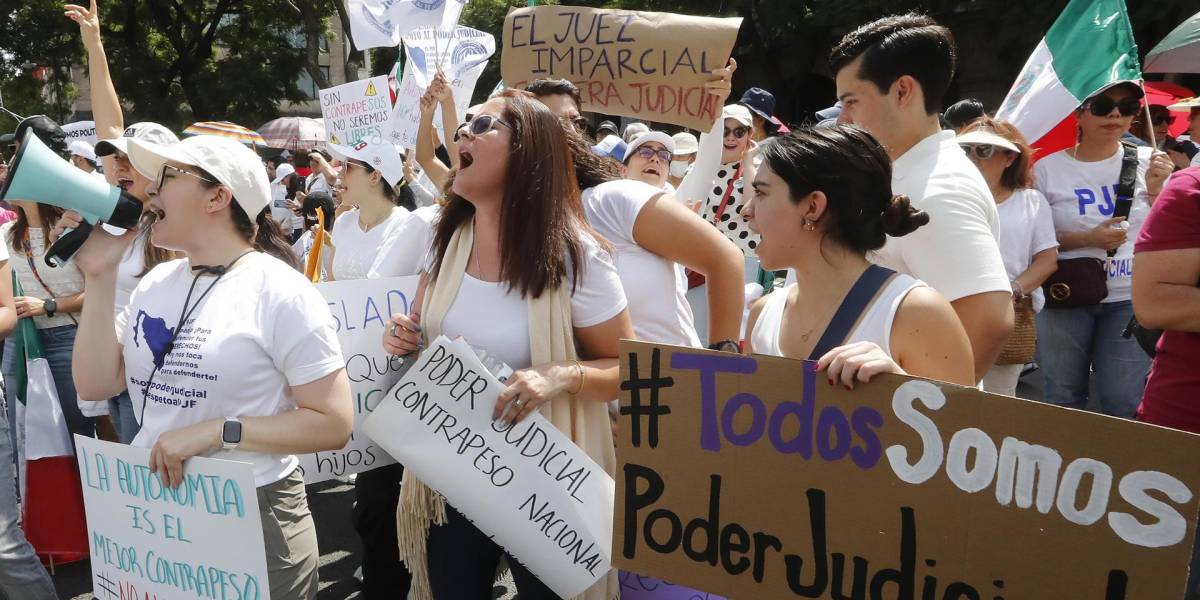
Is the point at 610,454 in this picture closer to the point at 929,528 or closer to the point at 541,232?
the point at 541,232

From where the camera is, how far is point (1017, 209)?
4355mm

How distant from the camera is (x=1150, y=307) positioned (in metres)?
2.47

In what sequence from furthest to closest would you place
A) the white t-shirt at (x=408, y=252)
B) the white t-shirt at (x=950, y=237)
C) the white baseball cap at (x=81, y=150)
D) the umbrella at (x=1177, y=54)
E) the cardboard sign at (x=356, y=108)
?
the umbrella at (x=1177, y=54) < the cardboard sign at (x=356, y=108) < the white baseball cap at (x=81, y=150) < the white t-shirt at (x=408, y=252) < the white t-shirt at (x=950, y=237)

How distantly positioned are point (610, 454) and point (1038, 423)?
1246 millimetres

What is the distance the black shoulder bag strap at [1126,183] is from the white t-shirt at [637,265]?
112 inches

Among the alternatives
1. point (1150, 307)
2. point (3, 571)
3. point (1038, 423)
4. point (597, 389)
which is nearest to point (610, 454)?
point (597, 389)

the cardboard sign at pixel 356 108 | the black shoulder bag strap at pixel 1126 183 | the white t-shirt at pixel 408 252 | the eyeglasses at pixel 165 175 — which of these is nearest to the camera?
the eyeglasses at pixel 165 175

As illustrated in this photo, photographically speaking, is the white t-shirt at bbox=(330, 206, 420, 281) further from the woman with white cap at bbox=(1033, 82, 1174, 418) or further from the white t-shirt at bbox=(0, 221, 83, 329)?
the woman with white cap at bbox=(1033, 82, 1174, 418)

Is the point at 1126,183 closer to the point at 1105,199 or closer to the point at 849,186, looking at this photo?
the point at 1105,199

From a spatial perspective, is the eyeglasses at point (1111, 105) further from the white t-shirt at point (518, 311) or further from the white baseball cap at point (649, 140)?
the white t-shirt at point (518, 311)

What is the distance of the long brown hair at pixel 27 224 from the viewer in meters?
4.14

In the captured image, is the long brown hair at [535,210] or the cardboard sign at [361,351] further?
the cardboard sign at [361,351]

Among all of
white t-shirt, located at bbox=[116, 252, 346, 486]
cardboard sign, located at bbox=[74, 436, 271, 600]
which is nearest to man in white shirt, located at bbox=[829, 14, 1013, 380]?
white t-shirt, located at bbox=[116, 252, 346, 486]

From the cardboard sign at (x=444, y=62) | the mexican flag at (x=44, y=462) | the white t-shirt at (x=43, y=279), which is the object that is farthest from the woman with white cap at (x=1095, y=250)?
the mexican flag at (x=44, y=462)
